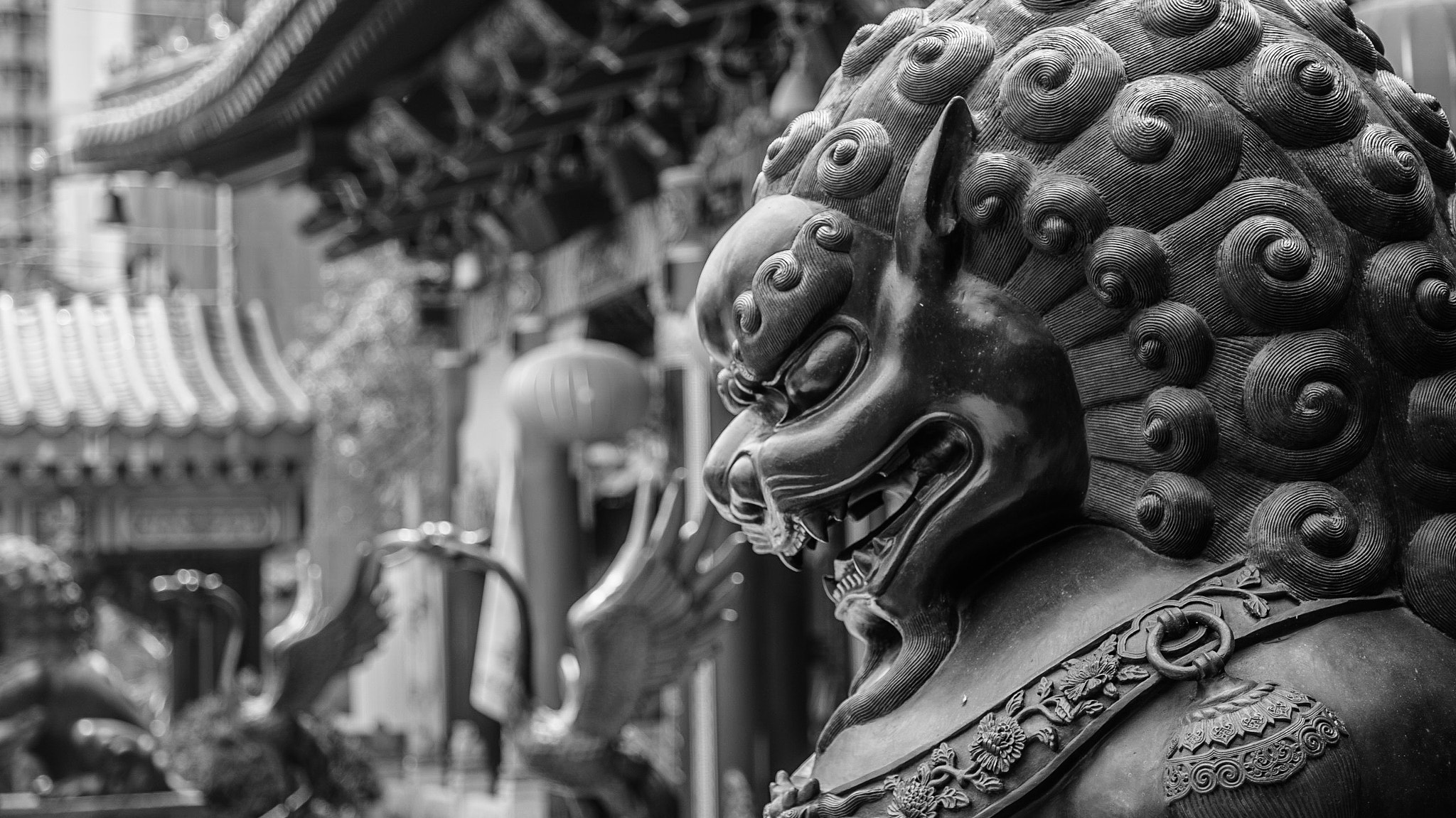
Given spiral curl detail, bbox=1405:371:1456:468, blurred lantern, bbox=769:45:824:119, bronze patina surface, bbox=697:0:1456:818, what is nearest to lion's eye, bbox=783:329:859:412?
bronze patina surface, bbox=697:0:1456:818

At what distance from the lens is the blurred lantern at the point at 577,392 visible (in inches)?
283

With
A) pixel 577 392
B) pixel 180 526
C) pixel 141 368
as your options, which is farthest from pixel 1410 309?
pixel 141 368

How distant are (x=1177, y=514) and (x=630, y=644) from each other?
3579 millimetres

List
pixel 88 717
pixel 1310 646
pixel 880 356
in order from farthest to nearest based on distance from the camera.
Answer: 1. pixel 88 717
2. pixel 880 356
3. pixel 1310 646

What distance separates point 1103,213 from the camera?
3.35ft

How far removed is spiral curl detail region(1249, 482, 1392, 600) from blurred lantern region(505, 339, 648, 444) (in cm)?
624

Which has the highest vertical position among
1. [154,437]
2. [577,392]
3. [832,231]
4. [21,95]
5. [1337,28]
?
[21,95]

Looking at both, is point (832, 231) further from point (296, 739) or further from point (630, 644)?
point (296, 739)

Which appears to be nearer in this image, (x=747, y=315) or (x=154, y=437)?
(x=747, y=315)

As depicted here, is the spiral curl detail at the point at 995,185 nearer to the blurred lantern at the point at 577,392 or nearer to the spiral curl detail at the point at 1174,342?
the spiral curl detail at the point at 1174,342

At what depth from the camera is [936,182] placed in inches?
40.7

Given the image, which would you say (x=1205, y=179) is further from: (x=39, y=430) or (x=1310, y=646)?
(x=39, y=430)

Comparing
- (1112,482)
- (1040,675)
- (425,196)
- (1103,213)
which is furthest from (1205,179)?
(425,196)

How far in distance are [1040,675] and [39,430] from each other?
870 centimetres
